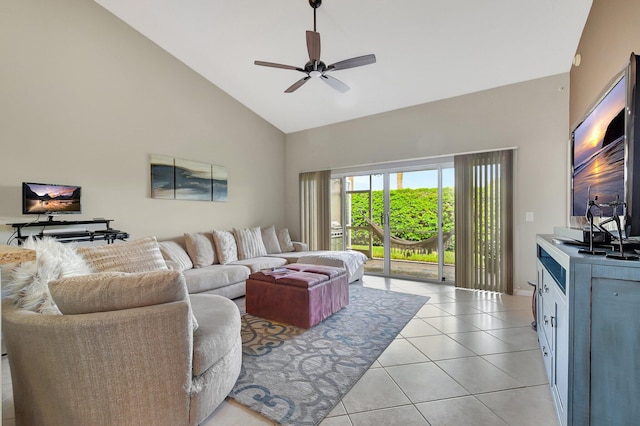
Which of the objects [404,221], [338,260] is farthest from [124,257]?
[404,221]

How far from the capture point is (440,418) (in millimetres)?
1604

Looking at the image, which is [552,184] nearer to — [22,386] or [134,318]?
[134,318]

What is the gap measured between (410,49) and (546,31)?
4.31 ft

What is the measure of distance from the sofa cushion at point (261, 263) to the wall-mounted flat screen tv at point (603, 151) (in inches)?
138

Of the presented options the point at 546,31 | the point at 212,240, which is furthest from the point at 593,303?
the point at 212,240

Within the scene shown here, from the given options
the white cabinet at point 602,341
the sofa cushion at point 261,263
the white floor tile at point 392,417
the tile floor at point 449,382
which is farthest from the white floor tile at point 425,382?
the sofa cushion at point 261,263

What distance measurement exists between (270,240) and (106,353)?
4.02m

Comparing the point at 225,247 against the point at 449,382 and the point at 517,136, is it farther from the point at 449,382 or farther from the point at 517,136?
the point at 517,136

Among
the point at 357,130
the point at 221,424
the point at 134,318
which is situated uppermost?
the point at 357,130

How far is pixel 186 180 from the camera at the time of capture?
4293 millimetres

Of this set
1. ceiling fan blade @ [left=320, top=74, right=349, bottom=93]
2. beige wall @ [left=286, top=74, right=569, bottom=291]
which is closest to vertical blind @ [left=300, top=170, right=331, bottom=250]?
beige wall @ [left=286, top=74, right=569, bottom=291]

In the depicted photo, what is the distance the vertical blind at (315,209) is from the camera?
555 centimetres

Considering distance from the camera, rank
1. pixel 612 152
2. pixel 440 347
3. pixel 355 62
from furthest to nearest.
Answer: pixel 355 62
pixel 440 347
pixel 612 152

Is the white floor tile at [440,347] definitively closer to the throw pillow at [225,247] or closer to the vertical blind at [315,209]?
the throw pillow at [225,247]
